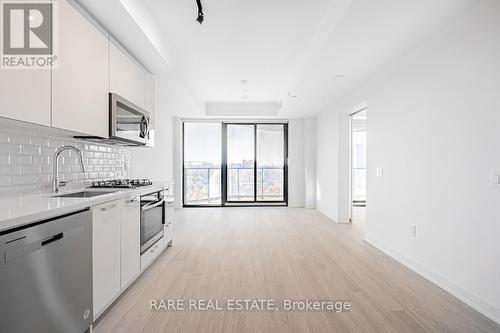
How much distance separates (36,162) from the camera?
205 cm

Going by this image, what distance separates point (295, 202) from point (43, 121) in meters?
6.18

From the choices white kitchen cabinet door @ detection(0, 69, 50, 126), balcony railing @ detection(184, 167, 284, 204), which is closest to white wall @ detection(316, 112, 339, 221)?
balcony railing @ detection(184, 167, 284, 204)

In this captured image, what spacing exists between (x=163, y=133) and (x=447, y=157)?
5466 millimetres

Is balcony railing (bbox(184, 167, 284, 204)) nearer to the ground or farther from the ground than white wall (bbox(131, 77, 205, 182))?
nearer to the ground

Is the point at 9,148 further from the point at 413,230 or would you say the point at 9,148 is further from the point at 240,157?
the point at 240,157

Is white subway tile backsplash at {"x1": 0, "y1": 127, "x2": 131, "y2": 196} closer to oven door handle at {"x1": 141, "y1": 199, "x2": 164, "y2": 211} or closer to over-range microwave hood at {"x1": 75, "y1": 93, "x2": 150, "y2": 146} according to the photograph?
over-range microwave hood at {"x1": 75, "y1": 93, "x2": 150, "y2": 146}

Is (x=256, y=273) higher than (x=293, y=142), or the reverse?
(x=293, y=142)

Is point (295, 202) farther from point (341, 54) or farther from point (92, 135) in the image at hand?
point (92, 135)

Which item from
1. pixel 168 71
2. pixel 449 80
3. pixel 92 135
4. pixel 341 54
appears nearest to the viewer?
pixel 92 135

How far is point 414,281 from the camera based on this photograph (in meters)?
2.60

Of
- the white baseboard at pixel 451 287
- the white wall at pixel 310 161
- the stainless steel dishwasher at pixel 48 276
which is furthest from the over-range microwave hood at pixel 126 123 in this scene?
the white wall at pixel 310 161

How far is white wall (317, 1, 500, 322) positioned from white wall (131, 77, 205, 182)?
3.31 metres

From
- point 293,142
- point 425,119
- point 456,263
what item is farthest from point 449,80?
point 293,142

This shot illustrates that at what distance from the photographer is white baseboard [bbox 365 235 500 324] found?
1984 mm
